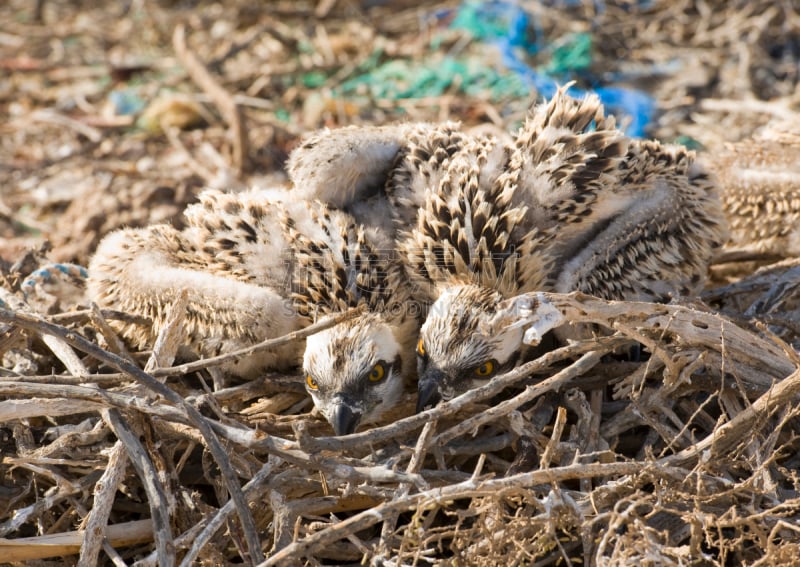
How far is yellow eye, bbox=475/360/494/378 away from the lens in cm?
364

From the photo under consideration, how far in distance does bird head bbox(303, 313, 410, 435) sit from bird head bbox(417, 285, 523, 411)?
169 millimetres

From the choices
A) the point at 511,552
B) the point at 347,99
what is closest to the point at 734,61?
the point at 347,99

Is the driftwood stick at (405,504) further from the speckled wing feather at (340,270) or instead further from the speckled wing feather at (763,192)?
the speckled wing feather at (763,192)

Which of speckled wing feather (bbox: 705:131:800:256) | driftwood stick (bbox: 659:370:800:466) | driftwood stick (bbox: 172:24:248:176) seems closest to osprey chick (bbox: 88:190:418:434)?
driftwood stick (bbox: 659:370:800:466)

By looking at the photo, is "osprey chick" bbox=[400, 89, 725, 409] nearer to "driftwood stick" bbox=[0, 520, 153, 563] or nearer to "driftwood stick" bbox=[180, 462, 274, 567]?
"driftwood stick" bbox=[180, 462, 274, 567]

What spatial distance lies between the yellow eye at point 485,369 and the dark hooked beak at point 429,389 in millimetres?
170

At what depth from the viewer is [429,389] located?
3549 millimetres

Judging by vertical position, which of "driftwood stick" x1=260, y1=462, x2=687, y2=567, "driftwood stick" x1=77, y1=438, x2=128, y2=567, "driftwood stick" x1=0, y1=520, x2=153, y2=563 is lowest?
"driftwood stick" x1=0, y1=520, x2=153, y2=563

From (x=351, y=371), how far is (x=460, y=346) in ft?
1.45

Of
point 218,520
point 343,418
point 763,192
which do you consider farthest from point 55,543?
point 763,192

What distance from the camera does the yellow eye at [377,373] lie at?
367 centimetres

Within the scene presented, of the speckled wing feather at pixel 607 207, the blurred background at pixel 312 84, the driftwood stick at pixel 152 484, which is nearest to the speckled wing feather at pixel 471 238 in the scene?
the speckled wing feather at pixel 607 207

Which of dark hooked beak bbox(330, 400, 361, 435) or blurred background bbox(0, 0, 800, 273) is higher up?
blurred background bbox(0, 0, 800, 273)

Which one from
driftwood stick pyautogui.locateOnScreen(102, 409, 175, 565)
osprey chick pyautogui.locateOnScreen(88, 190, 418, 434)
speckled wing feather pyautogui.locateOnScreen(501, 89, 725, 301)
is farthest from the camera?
speckled wing feather pyautogui.locateOnScreen(501, 89, 725, 301)
